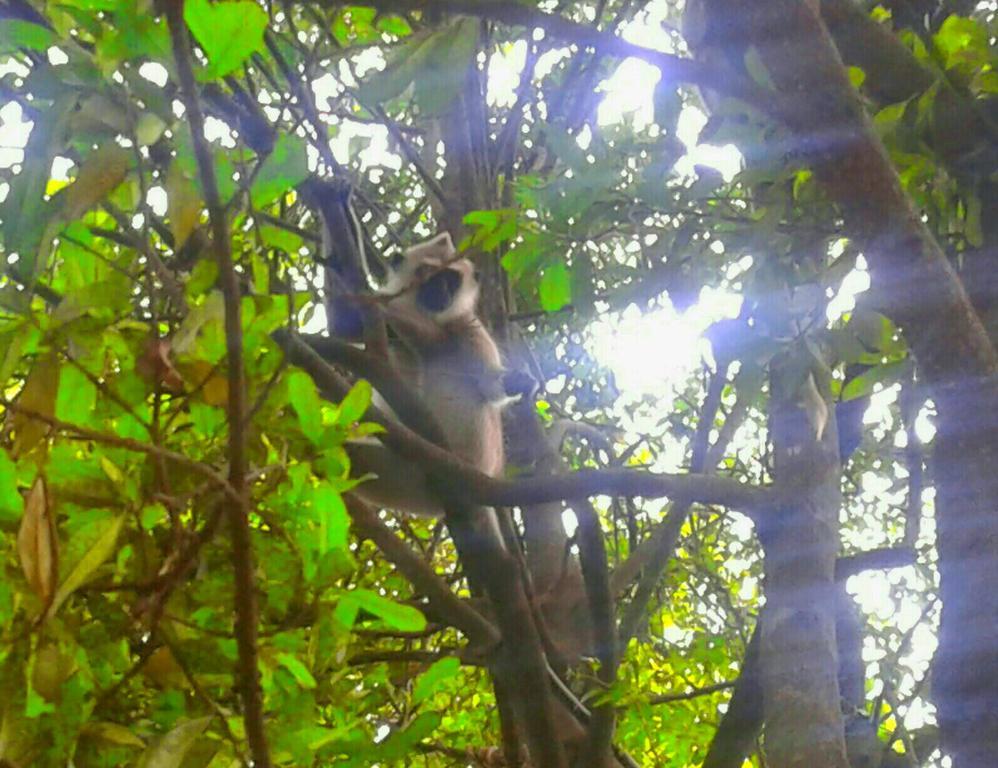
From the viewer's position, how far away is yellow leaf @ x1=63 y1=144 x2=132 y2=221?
30.2 inches

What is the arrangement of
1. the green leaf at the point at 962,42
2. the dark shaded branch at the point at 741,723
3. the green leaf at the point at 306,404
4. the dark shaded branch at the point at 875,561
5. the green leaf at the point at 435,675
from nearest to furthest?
the green leaf at the point at 306,404
the green leaf at the point at 435,675
the green leaf at the point at 962,42
the dark shaded branch at the point at 875,561
the dark shaded branch at the point at 741,723

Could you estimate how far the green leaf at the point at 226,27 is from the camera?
0.75m

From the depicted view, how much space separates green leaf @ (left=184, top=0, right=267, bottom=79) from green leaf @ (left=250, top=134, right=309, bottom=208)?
0.41 feet

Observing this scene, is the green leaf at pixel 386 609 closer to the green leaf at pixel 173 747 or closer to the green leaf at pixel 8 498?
the green leaf at pixel 173 747

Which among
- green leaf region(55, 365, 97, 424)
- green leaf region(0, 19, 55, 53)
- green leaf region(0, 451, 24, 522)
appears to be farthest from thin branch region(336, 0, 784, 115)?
green leaf region(0, 451, 24, 522)

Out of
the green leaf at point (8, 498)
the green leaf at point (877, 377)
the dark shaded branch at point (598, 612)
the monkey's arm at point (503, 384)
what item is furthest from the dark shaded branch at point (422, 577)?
the monkey's arm at point (503, 384)

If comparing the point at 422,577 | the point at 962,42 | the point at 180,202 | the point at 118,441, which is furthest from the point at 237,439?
the point at 962,42

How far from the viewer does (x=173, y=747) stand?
2.56 feet

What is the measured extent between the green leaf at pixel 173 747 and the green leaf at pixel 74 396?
0.89ft

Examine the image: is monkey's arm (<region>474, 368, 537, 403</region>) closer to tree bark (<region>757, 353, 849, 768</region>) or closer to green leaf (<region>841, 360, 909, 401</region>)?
tree bark (<region>757, 353, 849, 768</region>)

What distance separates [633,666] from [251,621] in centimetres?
244

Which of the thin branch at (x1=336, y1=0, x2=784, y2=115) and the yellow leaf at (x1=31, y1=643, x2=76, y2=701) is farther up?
the thin branch at (x1=336, y1=0, x2=784, y2=115)

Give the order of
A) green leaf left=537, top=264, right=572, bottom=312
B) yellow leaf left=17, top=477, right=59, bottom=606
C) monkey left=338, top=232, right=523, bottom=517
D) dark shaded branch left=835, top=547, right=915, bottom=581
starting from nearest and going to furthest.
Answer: yellow leaf left=17, top=477, right=59, bottom=606 < green leaf left=537, top=264, right=572, bottom=312 < dark shaded branch left=835, top=547, right=915, bottom=581 < monkey left=338, top=232, right=523, bottom=517

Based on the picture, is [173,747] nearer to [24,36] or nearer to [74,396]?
[74,396]
